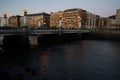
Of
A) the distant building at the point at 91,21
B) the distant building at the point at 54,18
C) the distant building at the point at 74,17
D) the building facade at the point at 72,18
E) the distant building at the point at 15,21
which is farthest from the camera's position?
the distant building at the point at 15,21

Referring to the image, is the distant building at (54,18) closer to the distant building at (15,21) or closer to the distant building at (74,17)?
the distant building at (74,17)

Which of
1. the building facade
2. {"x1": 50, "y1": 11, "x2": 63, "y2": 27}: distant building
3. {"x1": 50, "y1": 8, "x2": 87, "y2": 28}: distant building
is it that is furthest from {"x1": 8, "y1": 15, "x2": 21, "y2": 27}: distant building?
the building facade

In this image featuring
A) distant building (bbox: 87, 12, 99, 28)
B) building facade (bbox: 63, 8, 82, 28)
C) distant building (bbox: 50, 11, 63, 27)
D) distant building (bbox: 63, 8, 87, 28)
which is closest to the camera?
distant building (bbox: 87, 12, 99, 28)

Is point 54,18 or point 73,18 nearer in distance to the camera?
point 73,18

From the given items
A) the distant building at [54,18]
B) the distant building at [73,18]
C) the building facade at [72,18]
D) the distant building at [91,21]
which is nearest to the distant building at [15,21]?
the distant building at [54,18]

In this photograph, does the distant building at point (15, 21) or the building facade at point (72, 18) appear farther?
the distant building at point (15, 21)

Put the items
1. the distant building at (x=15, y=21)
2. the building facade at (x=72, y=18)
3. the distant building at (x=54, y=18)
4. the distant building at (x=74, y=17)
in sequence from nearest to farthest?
1. the distant building at (x=74, y=17)
2. the building facade at (x=72, y=18)
3. the distant building at (x=54, y=18)
4. the distant building at (x=15, y=21)

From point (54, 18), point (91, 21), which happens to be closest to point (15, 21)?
point (54, 18)

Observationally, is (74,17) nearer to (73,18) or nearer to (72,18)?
(73,18)

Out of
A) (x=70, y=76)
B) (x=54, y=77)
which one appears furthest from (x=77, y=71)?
(x=54, y=77)

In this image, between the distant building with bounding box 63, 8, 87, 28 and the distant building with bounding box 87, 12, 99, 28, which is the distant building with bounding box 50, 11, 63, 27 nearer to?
the distant building with bounding box 63, 8, 87, 28

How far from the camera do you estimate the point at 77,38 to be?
86875 millimetres

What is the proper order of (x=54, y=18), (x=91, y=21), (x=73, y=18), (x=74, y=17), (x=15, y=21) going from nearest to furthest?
1. (x=74, y=17)
2. (x=73, y=18)
3. (x=91, y=21)
4. (x=54, y=18)
5. (x=15, y=21)

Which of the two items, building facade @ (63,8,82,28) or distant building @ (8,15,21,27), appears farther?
distant building @ (8,15,21,27)
